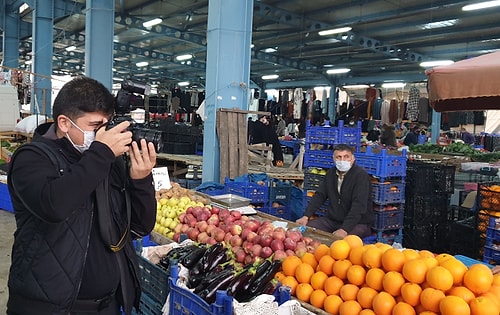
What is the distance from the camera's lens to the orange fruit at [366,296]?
2.22 m

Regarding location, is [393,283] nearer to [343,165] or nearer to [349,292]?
[349,292]

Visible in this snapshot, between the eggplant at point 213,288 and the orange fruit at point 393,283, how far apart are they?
2.52ft

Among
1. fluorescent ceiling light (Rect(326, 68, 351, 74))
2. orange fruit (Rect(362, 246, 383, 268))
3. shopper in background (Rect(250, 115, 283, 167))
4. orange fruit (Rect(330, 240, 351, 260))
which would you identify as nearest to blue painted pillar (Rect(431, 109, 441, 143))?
fluorescent ceiling light (Rect(326, 68, 351, 74))

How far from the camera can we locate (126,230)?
181cm

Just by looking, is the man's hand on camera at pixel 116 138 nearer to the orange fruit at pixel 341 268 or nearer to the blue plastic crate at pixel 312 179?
the orange fruit at pixel 341 268

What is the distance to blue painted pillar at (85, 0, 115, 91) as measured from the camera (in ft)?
36.9

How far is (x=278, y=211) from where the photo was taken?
21.4ft

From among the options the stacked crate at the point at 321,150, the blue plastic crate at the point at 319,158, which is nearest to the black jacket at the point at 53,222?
the stacked crate at the point at 321,150

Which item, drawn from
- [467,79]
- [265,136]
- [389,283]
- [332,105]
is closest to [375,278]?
[389,283]

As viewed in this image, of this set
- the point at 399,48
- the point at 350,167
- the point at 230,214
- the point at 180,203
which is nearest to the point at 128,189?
the point at 230,214

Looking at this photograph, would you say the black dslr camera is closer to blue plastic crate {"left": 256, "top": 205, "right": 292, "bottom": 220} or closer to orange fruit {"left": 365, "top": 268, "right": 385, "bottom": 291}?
orange fruit {"left": 365, "top": 268, "right": 385, "bottom": 291}

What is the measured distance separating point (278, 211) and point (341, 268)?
4.09 meters

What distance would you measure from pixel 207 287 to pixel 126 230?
0.70 m

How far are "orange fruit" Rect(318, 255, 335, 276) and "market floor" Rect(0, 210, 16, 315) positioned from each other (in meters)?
2.95
